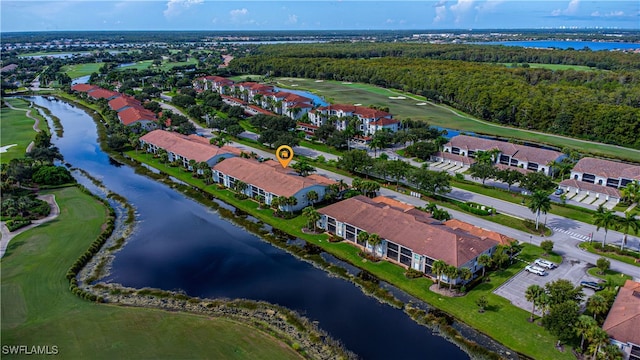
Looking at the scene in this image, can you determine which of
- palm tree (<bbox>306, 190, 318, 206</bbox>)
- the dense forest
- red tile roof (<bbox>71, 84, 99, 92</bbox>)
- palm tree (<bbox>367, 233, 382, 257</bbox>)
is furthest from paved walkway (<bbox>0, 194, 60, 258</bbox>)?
the dense forest

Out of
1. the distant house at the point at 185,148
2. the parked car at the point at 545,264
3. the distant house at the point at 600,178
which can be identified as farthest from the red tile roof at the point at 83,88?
the parked car at the point at 545,264

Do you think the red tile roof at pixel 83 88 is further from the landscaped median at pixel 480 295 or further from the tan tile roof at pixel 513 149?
the tan tile roof at pixel 513 149

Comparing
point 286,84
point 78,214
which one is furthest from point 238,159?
point 286,84

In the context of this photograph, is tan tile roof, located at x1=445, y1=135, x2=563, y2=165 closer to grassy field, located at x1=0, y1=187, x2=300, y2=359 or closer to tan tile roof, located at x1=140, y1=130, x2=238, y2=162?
tan tile roof, located at x1=140, y1=130, x2=238, y2=162

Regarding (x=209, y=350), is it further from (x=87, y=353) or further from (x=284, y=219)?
(x=284, y=219)

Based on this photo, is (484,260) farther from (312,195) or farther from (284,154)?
(284,154)

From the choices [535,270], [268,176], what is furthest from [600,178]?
[268,176]
